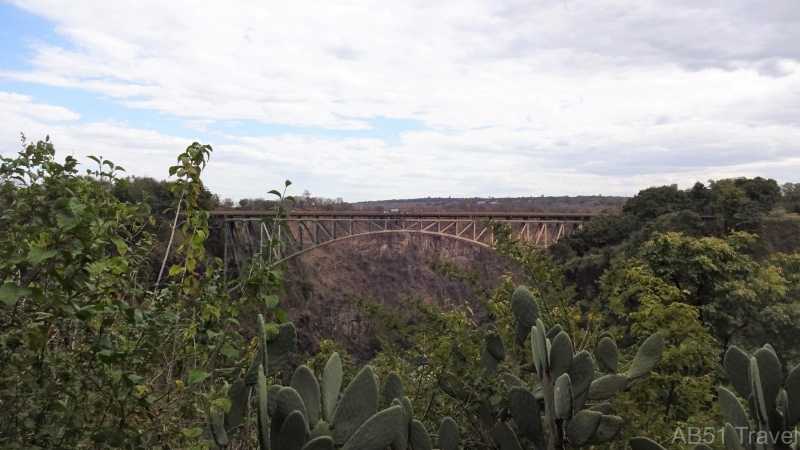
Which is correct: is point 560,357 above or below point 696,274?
above

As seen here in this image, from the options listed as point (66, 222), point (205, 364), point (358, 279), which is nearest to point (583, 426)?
point (205, 364)

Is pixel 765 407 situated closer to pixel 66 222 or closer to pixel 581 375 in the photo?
pixel 581 375

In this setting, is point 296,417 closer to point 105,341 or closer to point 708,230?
point 105,341

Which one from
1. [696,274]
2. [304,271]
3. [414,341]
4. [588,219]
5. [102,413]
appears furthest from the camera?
[304,271]

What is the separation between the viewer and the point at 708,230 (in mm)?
19891

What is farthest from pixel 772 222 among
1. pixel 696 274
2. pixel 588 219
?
pixel 696 274

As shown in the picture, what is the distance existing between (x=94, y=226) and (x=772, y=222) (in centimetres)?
2182

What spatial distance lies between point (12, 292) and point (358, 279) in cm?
4195

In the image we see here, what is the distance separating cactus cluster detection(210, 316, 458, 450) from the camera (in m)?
1.61

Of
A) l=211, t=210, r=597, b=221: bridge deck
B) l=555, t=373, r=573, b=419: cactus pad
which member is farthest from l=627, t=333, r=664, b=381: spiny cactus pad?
l=211, t=210, r=597, b=221: bridge deck

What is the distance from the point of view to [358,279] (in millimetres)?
43125

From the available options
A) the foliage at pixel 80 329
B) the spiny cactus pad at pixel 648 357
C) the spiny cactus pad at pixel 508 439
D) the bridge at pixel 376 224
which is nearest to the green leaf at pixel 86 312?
the foliage at pixel 80 329

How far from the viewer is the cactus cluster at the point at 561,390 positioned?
6.38 feet

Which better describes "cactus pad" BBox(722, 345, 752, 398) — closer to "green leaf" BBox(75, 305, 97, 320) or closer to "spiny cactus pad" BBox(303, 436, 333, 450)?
"spiny cactus pad" BBox(303, 436, 333, 450)
